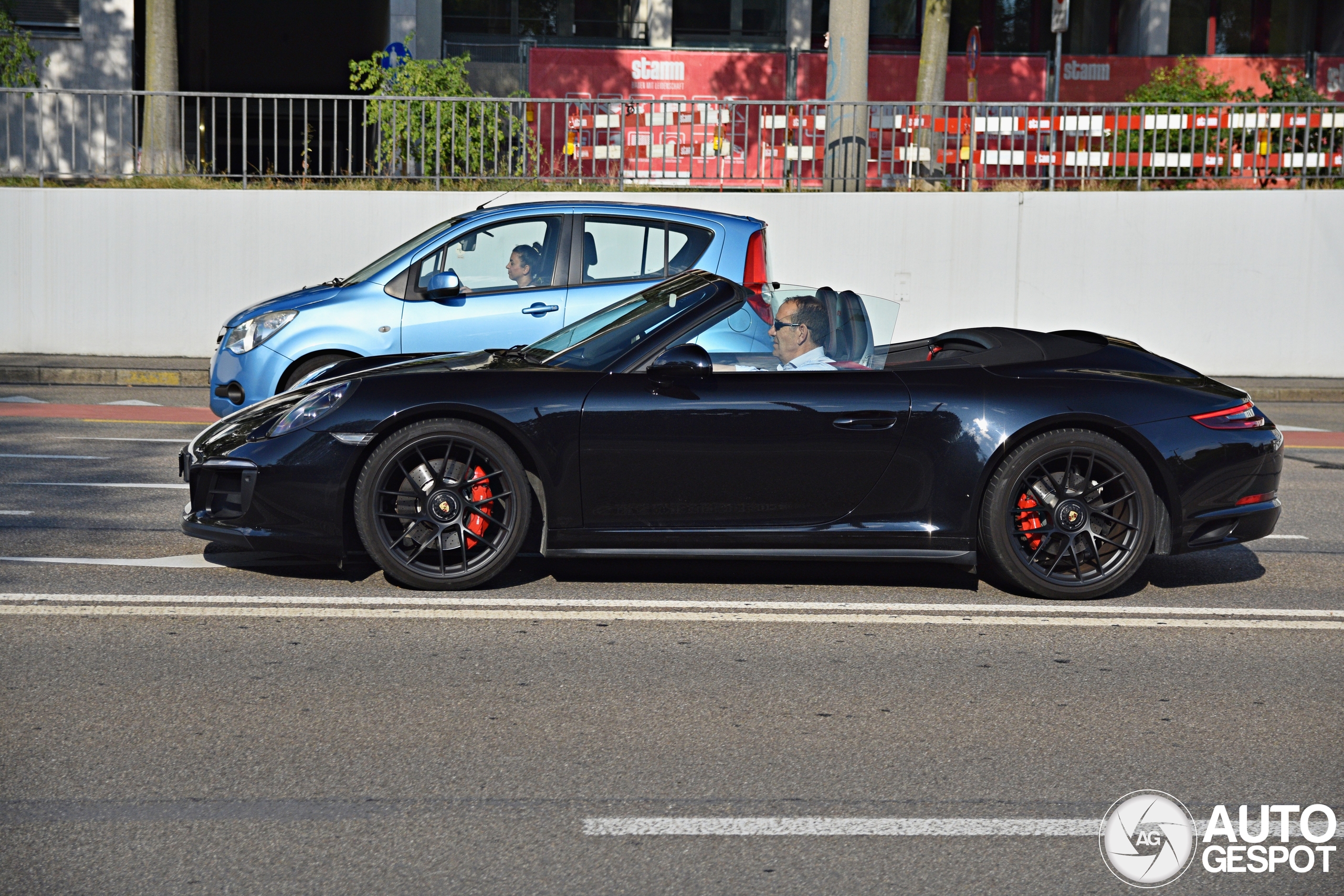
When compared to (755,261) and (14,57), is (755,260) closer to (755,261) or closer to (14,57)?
(755,261)

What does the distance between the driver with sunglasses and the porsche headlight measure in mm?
4394

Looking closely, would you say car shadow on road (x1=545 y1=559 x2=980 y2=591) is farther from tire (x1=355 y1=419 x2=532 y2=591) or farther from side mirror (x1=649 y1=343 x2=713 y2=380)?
side mirror (x1=649 y1=343 x2=713 y2=380)

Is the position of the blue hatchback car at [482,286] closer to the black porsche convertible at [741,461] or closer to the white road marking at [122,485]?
the white road marking at [122,485]

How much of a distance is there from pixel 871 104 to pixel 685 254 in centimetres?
800

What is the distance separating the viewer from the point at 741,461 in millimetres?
5707

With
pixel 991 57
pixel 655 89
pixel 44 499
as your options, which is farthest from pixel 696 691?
pixel 991 57

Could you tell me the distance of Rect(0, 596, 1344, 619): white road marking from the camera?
565cm

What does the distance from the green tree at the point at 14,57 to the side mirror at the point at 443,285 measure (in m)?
11.4

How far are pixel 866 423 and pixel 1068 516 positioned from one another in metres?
0.97

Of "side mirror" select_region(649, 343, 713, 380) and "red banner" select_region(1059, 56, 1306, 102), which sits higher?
"red banner" select_region(1059, 56, 1306, 102)

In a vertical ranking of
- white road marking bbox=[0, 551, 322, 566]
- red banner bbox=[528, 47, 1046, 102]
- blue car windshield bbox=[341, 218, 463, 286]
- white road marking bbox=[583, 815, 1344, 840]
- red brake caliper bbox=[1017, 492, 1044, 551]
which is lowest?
white road marking bbox=[0, 551, 322, 566]

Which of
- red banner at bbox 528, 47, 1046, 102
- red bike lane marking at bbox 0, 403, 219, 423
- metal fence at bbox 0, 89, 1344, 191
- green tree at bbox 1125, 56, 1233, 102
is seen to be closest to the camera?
red bike lane marking at bbox 0, 403, 219, 423

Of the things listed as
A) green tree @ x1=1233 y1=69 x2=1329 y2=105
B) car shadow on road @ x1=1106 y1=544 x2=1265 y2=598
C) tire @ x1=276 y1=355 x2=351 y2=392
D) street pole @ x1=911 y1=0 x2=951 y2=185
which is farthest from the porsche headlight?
green tree @ x1=1233 y1=69 x2=1329 y2=105

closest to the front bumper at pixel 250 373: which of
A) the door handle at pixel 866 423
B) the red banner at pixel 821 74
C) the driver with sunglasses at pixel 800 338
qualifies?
the driver with sunglasses at pixel 800 338
